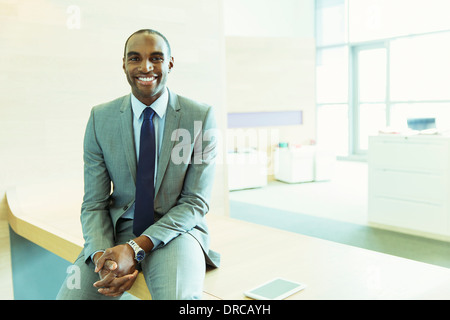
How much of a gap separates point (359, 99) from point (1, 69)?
7.85 m

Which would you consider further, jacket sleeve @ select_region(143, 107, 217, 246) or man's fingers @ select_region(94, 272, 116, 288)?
jacket sleeve @ select_region(143, 107, 217, 246)

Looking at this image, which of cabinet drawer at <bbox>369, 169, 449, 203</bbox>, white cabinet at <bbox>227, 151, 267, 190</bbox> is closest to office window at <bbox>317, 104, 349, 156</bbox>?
white cabinet at <bbox>227, 151, 267, 190</bbox>

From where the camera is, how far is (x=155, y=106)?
1777 millimetres

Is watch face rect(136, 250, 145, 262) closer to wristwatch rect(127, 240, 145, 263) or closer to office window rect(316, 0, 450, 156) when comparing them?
wristwatch rect(127, 240, 145, 263)

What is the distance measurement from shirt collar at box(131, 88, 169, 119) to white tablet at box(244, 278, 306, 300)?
2.47 ft

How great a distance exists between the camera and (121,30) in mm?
3496

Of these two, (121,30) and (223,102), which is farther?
(223,102)

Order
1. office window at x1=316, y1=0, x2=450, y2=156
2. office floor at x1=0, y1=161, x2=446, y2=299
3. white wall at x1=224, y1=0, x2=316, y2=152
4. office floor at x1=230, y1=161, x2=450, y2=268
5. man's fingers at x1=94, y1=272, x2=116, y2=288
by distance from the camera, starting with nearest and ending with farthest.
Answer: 1. man's fingers at x1=94, y1=272, x2=116, y2=288
2. office floor at x1=230, y1=161, x2=450, y2=268
3. office floor at x1=0, y1=161, x2=446, y2=299
4. white wall at x1=224, y1=0, x2=316, y2=152
5. office window at x1=316, y1=0, x2=450, y2=156

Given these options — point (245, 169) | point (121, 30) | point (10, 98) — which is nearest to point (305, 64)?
point (245, 169)

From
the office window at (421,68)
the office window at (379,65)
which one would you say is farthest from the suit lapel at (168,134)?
the office window at (421,68)

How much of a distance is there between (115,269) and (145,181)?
1.15 feet

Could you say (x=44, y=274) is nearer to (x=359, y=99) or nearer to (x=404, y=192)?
(x=404, y=192)

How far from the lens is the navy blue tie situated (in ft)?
5.71

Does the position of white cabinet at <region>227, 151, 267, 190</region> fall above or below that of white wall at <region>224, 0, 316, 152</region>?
below
